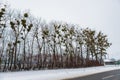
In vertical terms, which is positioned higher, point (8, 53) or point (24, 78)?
point (8, 53)

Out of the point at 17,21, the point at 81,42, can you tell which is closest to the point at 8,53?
the point at 17,21

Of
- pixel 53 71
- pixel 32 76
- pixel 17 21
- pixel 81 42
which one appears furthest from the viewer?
pixel 81 42

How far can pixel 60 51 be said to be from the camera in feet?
147

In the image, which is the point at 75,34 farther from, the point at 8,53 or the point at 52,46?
the point at 8,53

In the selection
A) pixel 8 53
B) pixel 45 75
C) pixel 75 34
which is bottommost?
pixel 45 75

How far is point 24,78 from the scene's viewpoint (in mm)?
16906

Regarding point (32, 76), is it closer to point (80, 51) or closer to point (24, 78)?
point (24, 78)

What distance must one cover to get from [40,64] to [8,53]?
572 centimetres

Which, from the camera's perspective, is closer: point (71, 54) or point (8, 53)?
point (8, 53)

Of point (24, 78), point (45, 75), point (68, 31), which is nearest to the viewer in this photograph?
point (24, 78)

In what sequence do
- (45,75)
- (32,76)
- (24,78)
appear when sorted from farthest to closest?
(45,75) → (32,76) → (24,78)

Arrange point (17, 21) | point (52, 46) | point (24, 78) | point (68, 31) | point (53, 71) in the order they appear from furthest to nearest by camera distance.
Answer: point (68, 31)
point (52, 46)
point (17, 21)
point (53, 71)
point (24, 78)

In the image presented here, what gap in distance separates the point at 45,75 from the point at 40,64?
1755 cm

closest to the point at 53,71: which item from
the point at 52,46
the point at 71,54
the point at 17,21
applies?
the point at 17,21
